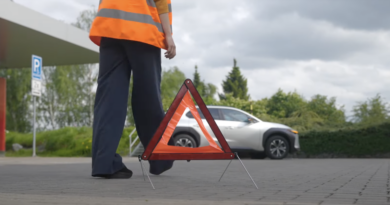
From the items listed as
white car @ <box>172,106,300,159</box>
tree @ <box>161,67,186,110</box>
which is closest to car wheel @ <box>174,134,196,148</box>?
white car @ <box>172,106,300,159</box>

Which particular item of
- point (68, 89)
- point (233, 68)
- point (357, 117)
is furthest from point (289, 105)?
point (233, 68)

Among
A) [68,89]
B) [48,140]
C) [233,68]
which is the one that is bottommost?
[48,140]

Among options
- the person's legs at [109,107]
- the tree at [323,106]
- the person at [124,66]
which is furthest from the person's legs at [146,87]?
the tree at [323,106]

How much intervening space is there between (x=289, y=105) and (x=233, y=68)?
4046 cm

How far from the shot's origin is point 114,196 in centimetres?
367

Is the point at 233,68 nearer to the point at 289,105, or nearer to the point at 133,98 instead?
the point at 289,105

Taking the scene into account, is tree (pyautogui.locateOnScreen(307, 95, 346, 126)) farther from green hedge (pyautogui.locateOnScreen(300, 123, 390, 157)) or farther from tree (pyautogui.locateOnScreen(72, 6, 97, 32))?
tree (pyautogui.locateOnScreen(72, 6, 97, 32))

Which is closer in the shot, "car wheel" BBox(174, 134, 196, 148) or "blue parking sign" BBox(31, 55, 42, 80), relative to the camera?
"car wheel" BBox(174, 134, 196, 148)

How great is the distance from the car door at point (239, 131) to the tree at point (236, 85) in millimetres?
69712

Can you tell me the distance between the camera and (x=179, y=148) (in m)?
4.66

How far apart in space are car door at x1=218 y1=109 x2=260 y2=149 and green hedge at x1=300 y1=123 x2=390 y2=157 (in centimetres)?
399

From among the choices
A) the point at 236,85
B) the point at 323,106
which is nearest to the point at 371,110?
the point at 323,106

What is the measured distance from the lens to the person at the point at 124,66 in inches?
195

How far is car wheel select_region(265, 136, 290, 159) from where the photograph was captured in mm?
16203
